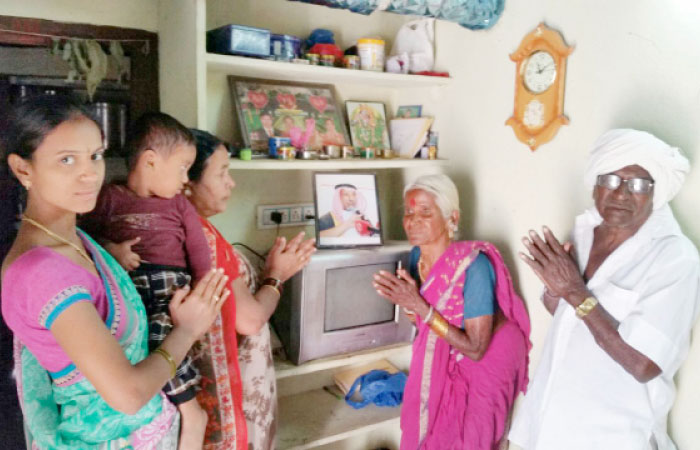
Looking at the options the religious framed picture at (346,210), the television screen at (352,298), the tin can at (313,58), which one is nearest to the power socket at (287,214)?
the religious framed picture at (346,210)

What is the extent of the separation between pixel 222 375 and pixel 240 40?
107 centimetres

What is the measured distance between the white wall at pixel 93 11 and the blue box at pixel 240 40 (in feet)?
0.79

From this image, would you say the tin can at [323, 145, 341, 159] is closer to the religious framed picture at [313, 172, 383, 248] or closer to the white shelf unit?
the religious framed picture at [313, 172, 383, 248]

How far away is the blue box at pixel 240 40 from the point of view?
1.71m

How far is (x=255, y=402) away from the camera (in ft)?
5.58

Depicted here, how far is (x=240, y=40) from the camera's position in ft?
5.67

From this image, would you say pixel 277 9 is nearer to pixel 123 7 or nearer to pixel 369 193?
pixel 123 7

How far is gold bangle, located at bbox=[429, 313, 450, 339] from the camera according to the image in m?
1.82

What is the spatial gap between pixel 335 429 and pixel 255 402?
531 mm

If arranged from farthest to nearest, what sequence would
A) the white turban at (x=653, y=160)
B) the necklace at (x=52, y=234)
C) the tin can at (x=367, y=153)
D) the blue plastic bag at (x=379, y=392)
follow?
the blue plastic bag at (x=379, y=392) → the tin can at (x=367, y=153) → the white turban at (x=653, y=160) → the necklace at (x=52, y=234)

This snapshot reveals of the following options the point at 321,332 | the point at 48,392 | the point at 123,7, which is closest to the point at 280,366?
the point at 321,332

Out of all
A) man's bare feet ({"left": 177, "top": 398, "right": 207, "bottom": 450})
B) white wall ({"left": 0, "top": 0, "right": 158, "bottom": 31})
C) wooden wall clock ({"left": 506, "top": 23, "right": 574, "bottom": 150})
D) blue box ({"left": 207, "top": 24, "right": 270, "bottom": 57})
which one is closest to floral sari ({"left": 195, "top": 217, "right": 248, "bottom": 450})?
man's bare feet ({"left": 177, "top": 398, "right": 207, "bottom": 450})

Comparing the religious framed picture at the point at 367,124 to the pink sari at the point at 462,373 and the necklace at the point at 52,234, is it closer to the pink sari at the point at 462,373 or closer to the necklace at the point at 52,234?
the pink sari at the point at 462,373

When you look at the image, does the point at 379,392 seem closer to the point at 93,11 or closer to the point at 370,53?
the point at 370,53
